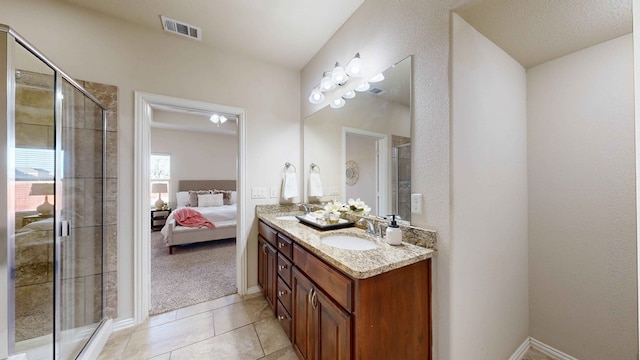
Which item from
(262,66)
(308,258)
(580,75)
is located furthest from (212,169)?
(580,75)

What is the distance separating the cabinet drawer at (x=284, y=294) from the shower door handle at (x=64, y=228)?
156cm

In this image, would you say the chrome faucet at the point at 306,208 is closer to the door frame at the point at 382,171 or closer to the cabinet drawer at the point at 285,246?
the cabinet drawer at the point at 285,246

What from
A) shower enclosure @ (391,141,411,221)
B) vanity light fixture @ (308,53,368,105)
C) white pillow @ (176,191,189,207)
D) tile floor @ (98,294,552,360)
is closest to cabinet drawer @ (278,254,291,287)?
tile floor @ (98,294,552,360)

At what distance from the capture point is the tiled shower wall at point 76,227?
142 cm

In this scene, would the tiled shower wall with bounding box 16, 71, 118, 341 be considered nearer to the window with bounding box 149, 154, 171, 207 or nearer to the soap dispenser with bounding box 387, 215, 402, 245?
the soap dispenser with bounding box 387, 215, 402, 245

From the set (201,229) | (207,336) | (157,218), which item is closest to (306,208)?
(207,336)

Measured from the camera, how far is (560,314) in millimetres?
1567

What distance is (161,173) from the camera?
569 centimetres

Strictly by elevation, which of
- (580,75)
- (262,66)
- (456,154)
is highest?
(262,66)

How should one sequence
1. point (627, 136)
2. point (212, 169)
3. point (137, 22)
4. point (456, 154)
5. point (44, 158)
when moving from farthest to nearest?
point (212, 169)
point (137, 22)
point (44, 158)
point (627, 136)
point (456, 154)

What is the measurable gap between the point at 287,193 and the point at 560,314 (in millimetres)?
2432

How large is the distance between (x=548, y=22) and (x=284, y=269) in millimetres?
2256

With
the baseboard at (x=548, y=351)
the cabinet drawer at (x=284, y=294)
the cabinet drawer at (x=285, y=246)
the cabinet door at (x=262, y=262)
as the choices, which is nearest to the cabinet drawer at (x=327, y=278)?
the cabinet drawer at (x=285, y=246)

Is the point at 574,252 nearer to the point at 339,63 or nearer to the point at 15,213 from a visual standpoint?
the point at 339,63
